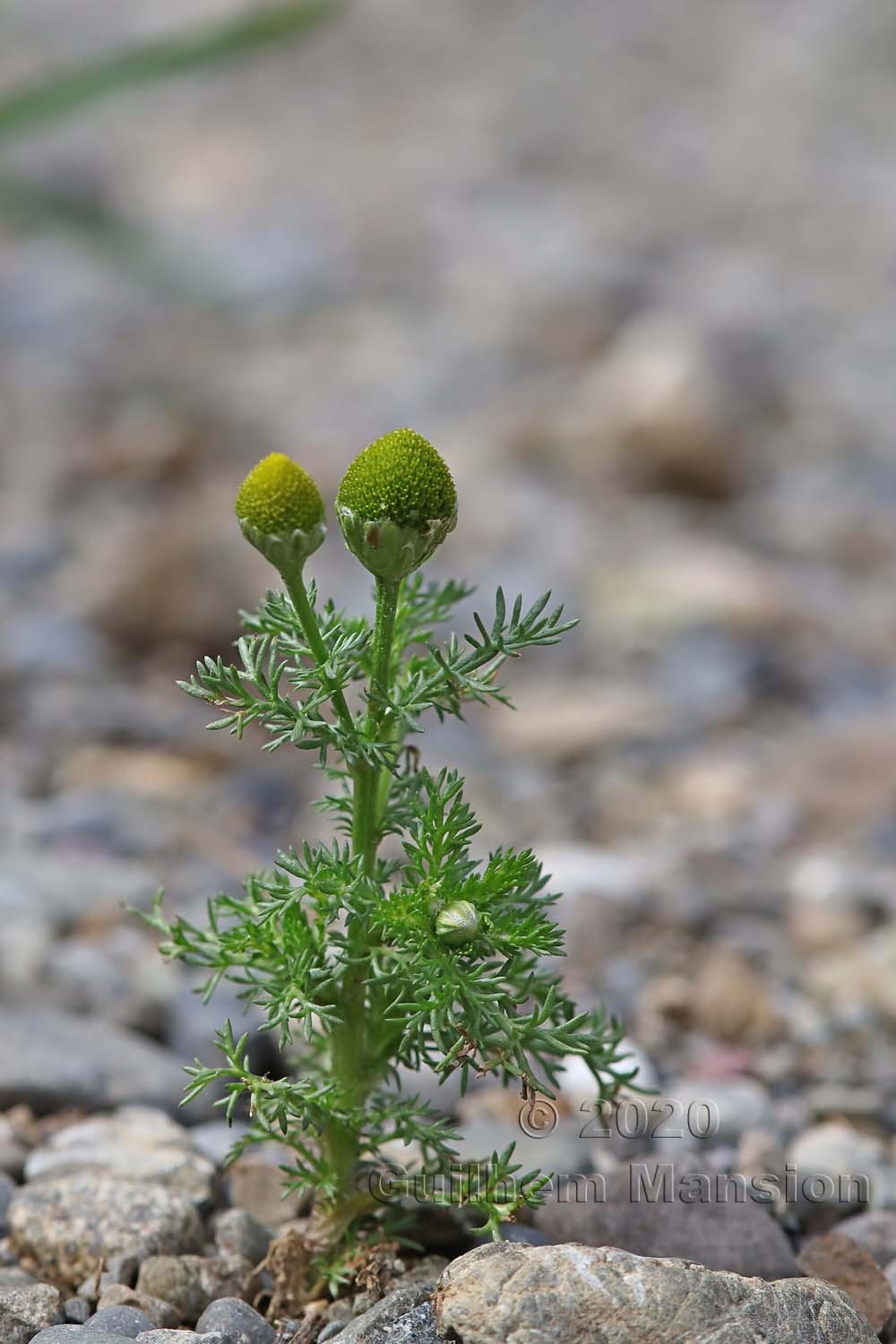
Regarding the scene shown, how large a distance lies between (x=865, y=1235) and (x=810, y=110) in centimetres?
941

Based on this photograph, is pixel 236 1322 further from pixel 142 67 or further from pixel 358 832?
pixel 142 67

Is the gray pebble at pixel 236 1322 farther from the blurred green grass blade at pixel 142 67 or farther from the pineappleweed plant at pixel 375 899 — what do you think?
the blurred green grass blade at pixel 142 67

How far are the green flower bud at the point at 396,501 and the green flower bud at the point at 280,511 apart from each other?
0.05 m

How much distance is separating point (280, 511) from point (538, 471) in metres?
4.75

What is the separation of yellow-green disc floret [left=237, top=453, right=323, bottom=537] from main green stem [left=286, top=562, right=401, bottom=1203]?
7 centimetres

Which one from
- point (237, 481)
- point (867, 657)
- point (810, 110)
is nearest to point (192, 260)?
point (237, 481)

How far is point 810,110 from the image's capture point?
10.1 m

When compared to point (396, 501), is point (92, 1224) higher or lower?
lower

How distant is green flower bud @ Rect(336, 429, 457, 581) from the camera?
1.61 meters

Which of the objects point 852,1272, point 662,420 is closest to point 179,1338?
point 852,1272

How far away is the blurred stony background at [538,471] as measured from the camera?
297 cm

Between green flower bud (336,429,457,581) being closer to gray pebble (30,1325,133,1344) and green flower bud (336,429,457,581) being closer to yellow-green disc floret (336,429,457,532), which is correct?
yellow-green disc floret (336,429,457,532)

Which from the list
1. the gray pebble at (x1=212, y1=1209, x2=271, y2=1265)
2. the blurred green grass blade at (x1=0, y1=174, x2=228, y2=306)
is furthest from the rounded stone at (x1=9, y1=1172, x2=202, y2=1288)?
the blurred green grass blade at (x1=0, y1=174, x2=228, y2=306)

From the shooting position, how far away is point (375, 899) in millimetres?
1789
